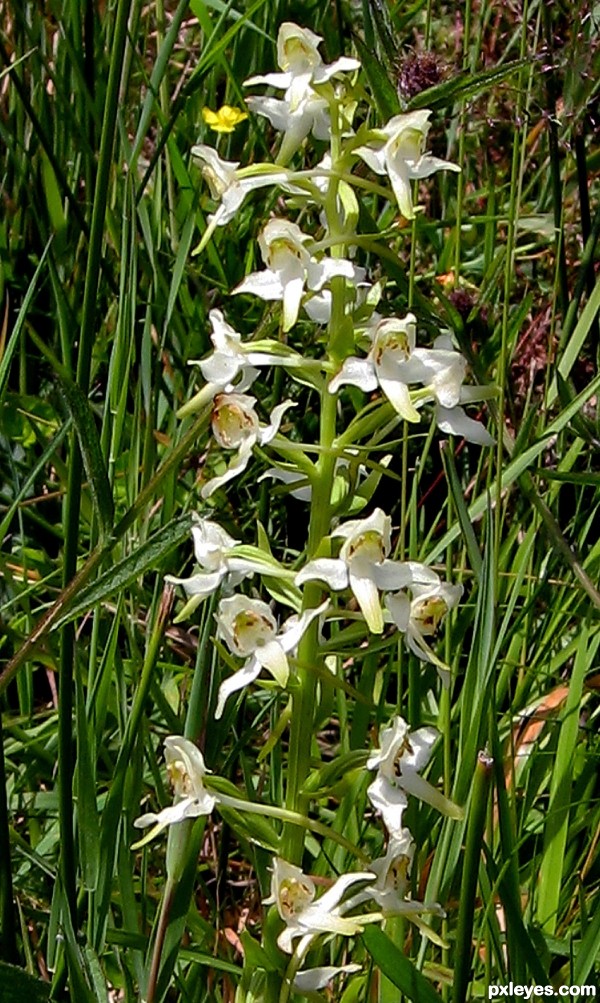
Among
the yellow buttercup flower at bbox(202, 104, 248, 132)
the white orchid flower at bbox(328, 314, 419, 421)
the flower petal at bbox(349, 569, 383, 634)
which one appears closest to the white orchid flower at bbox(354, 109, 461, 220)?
the white orchid flower at bbox(328, 314, 419, 421)

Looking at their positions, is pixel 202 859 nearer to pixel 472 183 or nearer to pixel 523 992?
pixel 523 992

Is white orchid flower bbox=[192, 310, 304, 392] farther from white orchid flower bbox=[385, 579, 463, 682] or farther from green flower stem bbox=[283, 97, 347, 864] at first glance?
white orchid flower bbox=[385, 579, 463, 682]

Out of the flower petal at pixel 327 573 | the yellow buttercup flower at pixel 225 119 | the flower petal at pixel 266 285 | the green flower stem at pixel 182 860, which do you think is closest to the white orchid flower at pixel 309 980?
the green flower stem at pixel 182 860

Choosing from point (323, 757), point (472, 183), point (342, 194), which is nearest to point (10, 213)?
point (472, 183)

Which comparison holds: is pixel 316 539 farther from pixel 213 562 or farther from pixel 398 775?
pixel 398 775

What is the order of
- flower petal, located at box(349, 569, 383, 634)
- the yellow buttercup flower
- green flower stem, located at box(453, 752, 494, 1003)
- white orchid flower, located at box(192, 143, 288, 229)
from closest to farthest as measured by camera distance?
green flower stem, located at box(453, 752, 494, 1003) → flower petal, located at box(349, 569, 383, 634) → white orchid flower, located at box(192, 143, 288, 229) → the yellow buttercup flower

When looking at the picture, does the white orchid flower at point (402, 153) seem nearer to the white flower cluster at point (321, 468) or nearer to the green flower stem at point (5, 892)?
the white flower cluster at point (321, 468)
